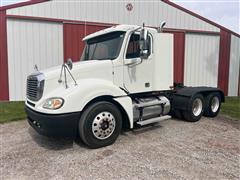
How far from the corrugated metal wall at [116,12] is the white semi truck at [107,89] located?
16.7 ft

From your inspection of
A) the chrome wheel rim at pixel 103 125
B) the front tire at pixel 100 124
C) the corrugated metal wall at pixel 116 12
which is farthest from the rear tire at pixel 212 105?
the corrugated metal wall at pixel 116 12

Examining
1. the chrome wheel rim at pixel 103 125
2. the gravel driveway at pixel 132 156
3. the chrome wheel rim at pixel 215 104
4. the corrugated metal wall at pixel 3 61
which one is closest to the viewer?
the gravel driveway at pixel 132 156

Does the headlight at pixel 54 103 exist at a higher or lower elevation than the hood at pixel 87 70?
lower

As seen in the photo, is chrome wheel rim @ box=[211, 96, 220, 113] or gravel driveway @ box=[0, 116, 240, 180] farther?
chrome wheel rim @ box=[211, 96, 220, 113]

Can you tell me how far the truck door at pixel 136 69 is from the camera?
4773 mm

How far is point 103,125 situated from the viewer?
4.12 m

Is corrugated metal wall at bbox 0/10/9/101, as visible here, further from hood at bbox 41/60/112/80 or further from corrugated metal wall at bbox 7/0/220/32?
Result: hood at bbox 41/60/112/80

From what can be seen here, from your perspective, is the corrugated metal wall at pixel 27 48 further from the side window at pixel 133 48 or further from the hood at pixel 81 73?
the side window at pixel 133 48

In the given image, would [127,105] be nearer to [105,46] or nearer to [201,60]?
[105,46]

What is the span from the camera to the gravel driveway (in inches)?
125

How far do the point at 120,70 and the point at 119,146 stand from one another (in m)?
1.70

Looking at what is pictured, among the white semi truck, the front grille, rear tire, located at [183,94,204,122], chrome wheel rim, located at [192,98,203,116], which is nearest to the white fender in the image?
the white semi truck

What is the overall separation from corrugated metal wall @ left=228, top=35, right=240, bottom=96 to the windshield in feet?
37.5

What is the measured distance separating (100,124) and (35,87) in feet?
5.01
